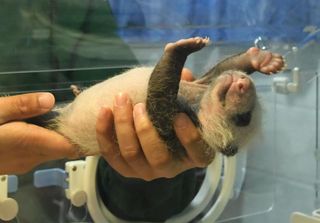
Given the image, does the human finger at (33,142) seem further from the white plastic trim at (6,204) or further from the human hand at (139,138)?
the white plastic trim at (6,204)

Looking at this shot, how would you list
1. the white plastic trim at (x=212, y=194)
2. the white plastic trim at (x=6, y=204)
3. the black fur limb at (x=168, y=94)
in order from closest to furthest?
the black fur limb at (x=168, y=94) < the white plastic trim at (x=6, y=204) < the white plastic trim at (x=212, y=194)

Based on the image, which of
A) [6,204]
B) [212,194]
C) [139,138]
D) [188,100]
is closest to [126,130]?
[139,138]

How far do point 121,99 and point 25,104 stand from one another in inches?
7.5

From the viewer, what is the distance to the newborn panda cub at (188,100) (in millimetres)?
991

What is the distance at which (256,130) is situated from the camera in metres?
1.12

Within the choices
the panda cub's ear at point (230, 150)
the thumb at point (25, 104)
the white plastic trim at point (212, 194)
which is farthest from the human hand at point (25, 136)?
the white plastic trim at point (212, 194)

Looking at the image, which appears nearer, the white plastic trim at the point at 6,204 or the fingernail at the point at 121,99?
the fingernail at the point at 121,99

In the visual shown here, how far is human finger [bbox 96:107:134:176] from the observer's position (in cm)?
105

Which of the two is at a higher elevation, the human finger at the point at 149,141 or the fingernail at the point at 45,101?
the fingernail at the point at 45,101

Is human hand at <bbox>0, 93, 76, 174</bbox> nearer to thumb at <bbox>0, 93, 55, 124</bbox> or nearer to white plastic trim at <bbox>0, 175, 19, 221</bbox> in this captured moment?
thumb at <bbox>0, 93, 55, 124</bbox>

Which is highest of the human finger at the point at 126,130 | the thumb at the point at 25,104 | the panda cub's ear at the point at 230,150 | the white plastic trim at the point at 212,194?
the thumb at the point at 25,104

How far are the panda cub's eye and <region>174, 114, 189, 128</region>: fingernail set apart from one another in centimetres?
9

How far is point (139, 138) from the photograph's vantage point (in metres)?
1.04

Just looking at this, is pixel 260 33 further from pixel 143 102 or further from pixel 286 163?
pixel 143 102
